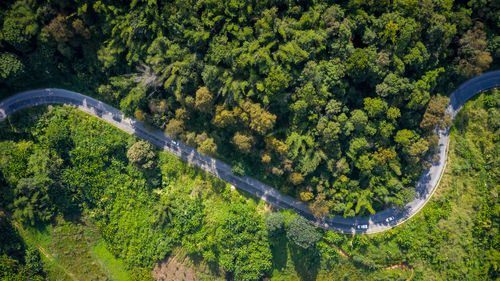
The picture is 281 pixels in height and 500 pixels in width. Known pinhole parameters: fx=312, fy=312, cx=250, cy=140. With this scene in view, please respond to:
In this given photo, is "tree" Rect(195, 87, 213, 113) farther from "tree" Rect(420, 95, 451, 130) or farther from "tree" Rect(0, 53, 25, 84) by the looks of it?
"tree" Rect(420, 95, 451, 130)

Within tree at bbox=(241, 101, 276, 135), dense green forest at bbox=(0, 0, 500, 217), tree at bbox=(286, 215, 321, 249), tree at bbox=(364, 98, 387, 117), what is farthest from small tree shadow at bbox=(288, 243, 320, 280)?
tree at bbox=(364, 98, 387, 117)

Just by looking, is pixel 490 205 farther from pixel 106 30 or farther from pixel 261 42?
pixel 106 30

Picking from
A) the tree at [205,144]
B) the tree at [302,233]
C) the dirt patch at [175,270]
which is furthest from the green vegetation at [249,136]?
the dirt patch at [175,270]

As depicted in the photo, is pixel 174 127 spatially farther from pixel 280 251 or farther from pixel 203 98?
pixel 280 251

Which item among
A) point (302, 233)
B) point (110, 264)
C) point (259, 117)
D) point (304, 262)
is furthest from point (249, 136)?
point (110, 264)

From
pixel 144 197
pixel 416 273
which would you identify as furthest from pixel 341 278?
pixel 144 197

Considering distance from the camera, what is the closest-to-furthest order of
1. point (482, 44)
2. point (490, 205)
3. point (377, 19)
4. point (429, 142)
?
point (377, 19) → point (482, 44) → point (429, 142) → point (490, 205)
